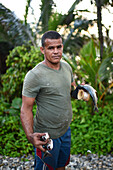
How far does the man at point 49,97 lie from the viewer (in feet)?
5.02

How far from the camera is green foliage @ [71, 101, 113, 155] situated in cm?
323

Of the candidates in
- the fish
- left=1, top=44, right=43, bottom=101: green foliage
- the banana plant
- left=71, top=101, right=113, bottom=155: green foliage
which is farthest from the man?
left=1, top=44, right=43, bottom=101: green foliage

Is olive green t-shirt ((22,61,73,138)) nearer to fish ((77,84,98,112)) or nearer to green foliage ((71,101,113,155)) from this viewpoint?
fish ((77,84,98,112))

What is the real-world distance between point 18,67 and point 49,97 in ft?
8.90

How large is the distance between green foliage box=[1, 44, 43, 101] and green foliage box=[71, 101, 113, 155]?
140 centimetres

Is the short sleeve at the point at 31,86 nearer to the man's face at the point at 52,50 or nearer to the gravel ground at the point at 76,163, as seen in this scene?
the man's face at the point at 52,50

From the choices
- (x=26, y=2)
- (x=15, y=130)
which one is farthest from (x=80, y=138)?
(x=26, y=2)

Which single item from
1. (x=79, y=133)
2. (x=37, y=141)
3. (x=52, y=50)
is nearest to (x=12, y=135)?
(x=79, y=133)

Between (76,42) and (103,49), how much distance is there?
2.02 metres

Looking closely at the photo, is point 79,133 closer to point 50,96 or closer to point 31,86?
point 50,96

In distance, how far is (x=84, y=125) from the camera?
3469mm

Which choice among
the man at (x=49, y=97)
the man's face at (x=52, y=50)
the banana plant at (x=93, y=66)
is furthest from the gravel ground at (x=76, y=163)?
the man's face at (x=52, y=50)

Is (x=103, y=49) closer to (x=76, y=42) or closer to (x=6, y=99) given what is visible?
(x=76, y=42)

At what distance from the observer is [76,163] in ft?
9.82
